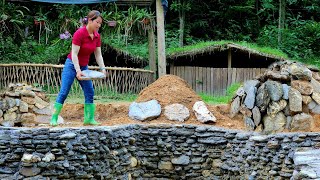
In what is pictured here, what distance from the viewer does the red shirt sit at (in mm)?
7566

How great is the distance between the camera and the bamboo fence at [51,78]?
1144cm

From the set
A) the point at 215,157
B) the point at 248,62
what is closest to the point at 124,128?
the point at 215,157

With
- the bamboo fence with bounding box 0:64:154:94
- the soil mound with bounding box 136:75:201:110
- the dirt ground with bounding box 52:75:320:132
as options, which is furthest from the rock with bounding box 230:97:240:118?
the bamboo fence with bounding box 0:64:154:94

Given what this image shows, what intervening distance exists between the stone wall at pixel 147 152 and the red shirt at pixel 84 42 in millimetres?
1100

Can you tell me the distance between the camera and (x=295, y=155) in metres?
6.40

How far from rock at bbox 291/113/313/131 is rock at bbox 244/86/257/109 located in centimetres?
72

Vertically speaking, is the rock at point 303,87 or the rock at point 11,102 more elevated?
the rock at point 303,87

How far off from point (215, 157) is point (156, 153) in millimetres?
916

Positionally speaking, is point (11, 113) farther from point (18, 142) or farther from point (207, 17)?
point (207, 17)

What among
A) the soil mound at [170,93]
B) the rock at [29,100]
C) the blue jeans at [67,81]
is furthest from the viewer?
the soil mound at [170,93]

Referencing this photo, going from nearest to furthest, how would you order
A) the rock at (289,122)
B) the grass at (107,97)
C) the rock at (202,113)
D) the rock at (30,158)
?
the rock at (30,158), the rock at (289,122), the rock at (202,113), the grass at (107,97)

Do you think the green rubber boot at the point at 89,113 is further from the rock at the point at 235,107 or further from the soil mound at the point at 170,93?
the rock at the point at 235,107

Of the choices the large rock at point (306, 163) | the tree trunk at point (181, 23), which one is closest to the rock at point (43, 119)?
the large rock at point (306, 163)

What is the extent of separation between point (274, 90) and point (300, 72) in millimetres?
545
